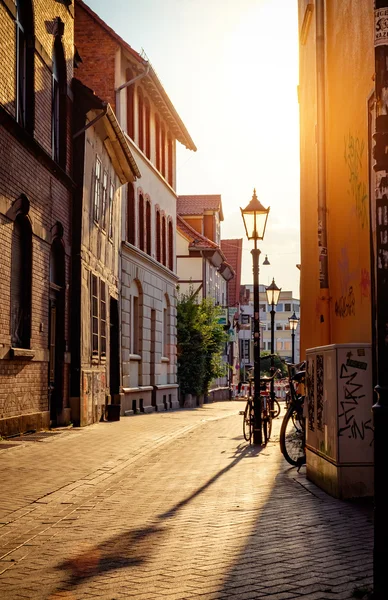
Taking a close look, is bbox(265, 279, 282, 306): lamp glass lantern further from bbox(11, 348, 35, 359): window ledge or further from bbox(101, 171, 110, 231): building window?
bbox(11, 348, 35, 359): window ledge

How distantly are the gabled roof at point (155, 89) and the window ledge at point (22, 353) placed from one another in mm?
14371

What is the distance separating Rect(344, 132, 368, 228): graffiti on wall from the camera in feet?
38.1

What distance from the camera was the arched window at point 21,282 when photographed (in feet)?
52.3

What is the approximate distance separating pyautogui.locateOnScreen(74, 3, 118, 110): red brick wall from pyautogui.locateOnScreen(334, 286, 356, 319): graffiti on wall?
1580cm

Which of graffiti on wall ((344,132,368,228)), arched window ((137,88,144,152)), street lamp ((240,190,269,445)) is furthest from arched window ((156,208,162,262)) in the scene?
graffiti on wall ((344,132,368,228))

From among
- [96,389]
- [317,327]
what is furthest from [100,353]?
[317,327]

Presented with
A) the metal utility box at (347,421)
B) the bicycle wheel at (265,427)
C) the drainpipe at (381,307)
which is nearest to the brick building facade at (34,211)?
the bicycle wheel at (265,427)

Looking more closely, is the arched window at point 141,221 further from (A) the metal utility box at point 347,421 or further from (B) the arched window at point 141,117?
(A) the metal utility box at point 347,421

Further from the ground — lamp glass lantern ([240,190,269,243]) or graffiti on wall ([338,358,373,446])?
lamp glass lantern ([240,190,269,243])

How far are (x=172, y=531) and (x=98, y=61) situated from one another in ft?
74.2

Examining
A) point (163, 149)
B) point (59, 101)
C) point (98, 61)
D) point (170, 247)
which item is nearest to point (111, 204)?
point (98, 61)

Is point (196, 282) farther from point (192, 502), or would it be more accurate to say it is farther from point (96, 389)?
point (192, 502)

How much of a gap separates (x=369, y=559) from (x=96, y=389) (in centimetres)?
1705

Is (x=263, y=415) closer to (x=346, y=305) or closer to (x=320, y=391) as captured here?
(x=346, y=305)
